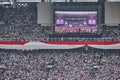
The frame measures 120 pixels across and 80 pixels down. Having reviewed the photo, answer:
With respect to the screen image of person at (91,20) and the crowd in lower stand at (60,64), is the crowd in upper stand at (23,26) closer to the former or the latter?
the screen image of person at (91,20)

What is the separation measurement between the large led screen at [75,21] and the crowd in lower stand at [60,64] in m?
3.00

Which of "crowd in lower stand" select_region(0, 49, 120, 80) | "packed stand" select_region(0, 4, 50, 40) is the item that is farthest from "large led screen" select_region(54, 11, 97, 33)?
"crowd in lower stand" select_region(0, 49, 120, 80)

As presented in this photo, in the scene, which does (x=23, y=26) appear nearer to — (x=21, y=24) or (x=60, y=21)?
(x=21, y=24)

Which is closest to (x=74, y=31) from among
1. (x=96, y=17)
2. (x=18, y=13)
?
(x=96, y=17)

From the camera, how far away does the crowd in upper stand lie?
76938 mm

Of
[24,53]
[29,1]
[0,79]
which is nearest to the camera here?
[0,79]

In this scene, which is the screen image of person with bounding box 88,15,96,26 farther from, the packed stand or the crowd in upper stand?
the packed stand

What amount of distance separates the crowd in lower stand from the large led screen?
3005 millimetres

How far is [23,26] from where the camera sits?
257 ft

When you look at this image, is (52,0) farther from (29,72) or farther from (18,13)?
(29,72)

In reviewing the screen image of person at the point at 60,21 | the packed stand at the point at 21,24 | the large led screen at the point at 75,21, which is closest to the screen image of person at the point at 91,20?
the large led screen at the point at 75,21

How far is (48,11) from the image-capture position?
78.4 metres

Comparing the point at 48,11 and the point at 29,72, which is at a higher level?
the point at 48,11

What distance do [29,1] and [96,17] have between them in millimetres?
10455
